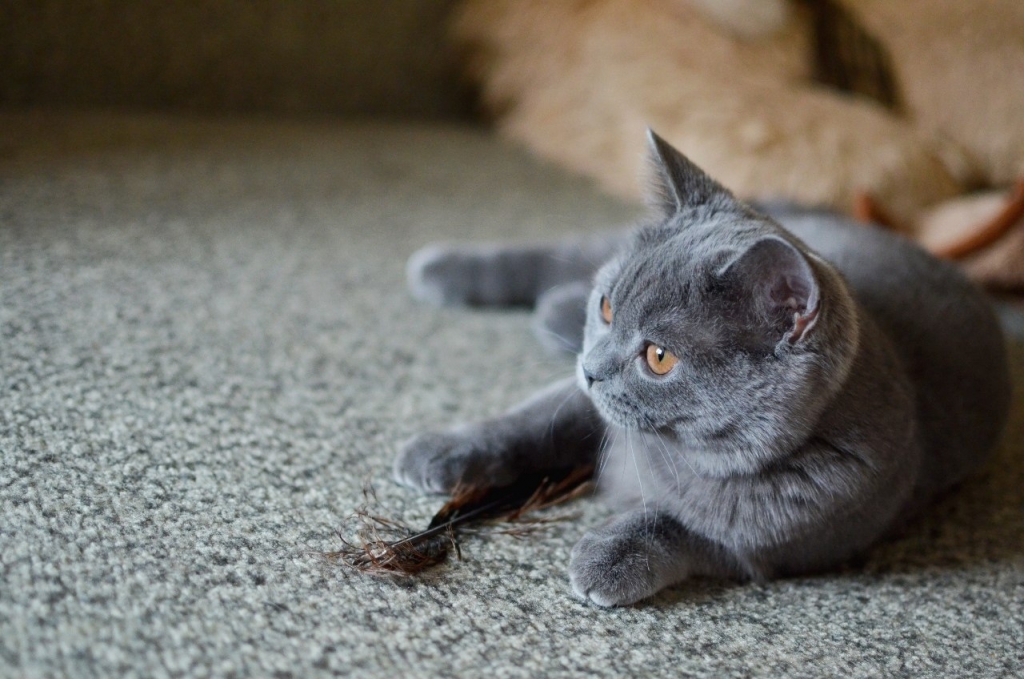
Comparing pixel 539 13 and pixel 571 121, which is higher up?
pixel 539 13

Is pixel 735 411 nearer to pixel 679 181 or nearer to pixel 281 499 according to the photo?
pixel 679 181

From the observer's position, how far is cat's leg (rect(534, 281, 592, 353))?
3.90 feet

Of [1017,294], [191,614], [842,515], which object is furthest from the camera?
[1017,294]

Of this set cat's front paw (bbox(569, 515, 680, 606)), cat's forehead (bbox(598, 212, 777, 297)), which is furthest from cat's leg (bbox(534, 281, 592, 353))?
cat's front paw (bbox(569, 515, 680, 606))

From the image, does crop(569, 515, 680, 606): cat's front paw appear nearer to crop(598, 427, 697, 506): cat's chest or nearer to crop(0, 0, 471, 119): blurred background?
crop(598, 427, 697, 506): cat's chest

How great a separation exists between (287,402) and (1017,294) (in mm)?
1283

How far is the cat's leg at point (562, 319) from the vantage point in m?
1.19

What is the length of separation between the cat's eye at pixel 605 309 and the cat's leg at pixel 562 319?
271mm

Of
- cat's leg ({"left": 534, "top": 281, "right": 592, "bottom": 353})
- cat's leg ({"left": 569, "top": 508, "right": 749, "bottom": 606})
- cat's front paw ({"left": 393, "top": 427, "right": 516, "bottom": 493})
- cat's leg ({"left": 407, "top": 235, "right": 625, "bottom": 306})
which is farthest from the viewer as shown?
cat's leg ({"left": 407, "top": 235, "right": 625, "bottom": 306})

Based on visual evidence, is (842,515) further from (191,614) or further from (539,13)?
(539,13)

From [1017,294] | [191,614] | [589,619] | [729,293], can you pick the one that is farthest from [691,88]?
[191,614]

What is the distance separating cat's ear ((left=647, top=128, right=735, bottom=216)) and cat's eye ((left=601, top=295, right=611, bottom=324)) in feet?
0.42

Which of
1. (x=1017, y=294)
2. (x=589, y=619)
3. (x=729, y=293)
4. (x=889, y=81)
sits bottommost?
(x=589, y=619)

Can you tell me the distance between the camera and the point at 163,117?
6.49ft
